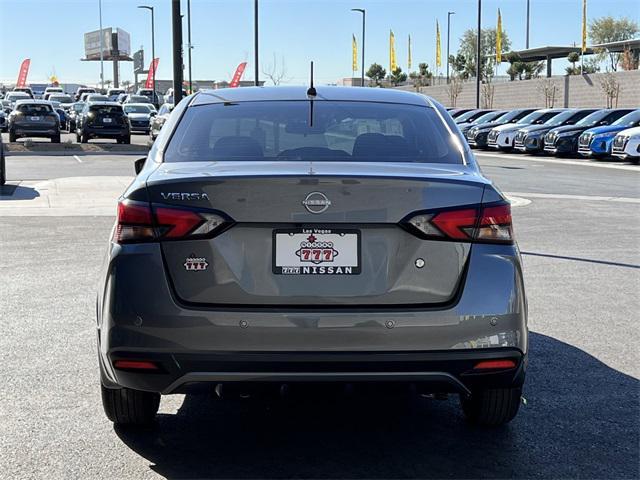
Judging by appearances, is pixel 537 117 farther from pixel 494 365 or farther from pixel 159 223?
pixel 159 223

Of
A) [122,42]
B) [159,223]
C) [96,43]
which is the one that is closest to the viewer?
[159,223]

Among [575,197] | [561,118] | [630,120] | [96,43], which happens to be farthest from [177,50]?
[96,43]

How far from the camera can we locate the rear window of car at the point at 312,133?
4531 mm

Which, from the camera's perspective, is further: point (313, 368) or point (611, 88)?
point (611, 88)

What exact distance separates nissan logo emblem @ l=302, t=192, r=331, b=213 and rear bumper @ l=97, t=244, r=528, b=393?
0.40 metres

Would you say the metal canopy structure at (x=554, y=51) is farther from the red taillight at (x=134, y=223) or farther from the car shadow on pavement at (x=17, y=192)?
the red taillight at (x=134, y=223)

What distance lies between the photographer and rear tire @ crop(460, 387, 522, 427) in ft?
14.6

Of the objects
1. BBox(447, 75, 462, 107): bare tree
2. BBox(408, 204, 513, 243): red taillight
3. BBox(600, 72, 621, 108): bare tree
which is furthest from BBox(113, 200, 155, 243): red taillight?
BBox(447, 75, 462, 107): bare tree

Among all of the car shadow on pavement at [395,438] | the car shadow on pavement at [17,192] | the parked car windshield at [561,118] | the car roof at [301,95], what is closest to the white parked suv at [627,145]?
the parked car windshield at [561,118]

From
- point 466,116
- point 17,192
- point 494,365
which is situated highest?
point 466,116

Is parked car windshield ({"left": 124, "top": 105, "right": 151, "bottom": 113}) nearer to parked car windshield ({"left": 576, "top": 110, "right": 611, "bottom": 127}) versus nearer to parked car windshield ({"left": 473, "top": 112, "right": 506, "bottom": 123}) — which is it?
parked car windshield ({"left": 473, "top": 112, "right": 506, "bottom": 123})

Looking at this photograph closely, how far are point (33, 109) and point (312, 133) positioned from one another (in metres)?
31.1

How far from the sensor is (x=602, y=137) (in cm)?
2883

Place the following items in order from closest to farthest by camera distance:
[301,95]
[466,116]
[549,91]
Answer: [301,95], [466,116], [549,91]
